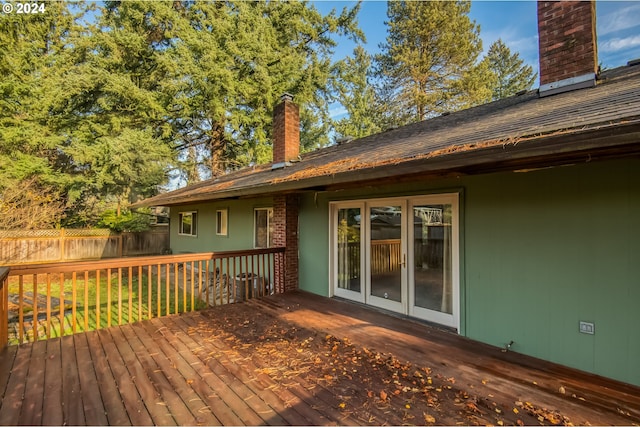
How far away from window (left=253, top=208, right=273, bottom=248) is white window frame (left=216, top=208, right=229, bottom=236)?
182 centimetres

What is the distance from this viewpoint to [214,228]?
10352 millimetres

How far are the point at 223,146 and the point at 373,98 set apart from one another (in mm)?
9673

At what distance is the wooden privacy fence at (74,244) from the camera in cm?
Answer: 1167

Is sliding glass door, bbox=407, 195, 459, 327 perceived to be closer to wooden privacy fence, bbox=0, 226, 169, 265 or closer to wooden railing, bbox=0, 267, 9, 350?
wooden railing, bbox=0, 267, 9, 350

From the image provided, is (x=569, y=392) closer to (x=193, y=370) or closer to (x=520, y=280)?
(x=520, y=280)

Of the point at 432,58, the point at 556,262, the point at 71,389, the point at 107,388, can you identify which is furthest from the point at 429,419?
the point at 432,58

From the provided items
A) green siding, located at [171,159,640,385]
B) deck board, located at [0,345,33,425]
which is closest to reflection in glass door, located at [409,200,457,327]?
green siding, located at [171,159,640,385]

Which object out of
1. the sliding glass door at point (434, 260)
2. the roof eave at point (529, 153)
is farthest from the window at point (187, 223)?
the sliding glass door at point (434, 260)

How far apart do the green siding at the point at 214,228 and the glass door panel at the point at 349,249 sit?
267 centimetres

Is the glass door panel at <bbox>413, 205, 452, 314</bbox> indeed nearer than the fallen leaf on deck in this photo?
No

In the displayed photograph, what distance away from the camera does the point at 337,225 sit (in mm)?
5785

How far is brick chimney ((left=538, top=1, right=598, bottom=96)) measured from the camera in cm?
412

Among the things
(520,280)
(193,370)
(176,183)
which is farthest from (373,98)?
(193,370)

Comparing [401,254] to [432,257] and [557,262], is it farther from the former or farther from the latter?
[557,262]
